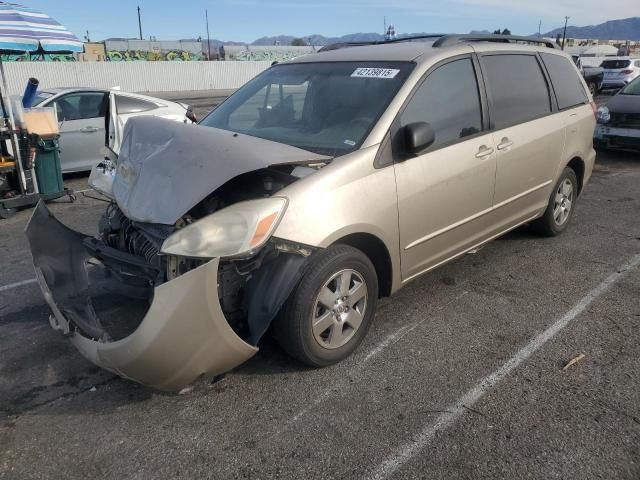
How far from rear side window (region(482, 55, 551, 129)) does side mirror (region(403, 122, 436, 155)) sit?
1107mm

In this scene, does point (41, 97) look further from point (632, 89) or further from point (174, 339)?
point (632, 89)

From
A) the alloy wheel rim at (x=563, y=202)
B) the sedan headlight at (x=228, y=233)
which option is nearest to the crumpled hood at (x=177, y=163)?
the sedan headlight at (x=228, y=233)

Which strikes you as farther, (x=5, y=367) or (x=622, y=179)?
(x=622, y=179)

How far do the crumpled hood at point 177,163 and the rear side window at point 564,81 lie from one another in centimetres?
307

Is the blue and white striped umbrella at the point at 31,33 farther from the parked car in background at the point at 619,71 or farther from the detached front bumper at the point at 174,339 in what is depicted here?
the parked car in background at the point at 619,71

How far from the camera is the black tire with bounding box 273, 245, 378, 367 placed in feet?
9.50

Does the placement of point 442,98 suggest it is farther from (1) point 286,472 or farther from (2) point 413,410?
(1) point 286,472

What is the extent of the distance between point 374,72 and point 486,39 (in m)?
1.41

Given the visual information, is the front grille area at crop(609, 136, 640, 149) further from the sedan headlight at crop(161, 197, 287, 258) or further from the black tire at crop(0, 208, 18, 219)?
the black tire at crop(0, 208, 18, 219)

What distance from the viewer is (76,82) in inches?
1128

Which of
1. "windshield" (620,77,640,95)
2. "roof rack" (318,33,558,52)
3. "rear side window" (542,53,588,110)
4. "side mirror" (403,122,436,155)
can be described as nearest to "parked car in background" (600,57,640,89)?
"windshield" (620,77,640,95)

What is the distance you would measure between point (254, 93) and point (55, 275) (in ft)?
6.60

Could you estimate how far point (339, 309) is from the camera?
3.15m

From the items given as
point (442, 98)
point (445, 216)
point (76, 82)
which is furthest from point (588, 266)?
point (76, 82)
